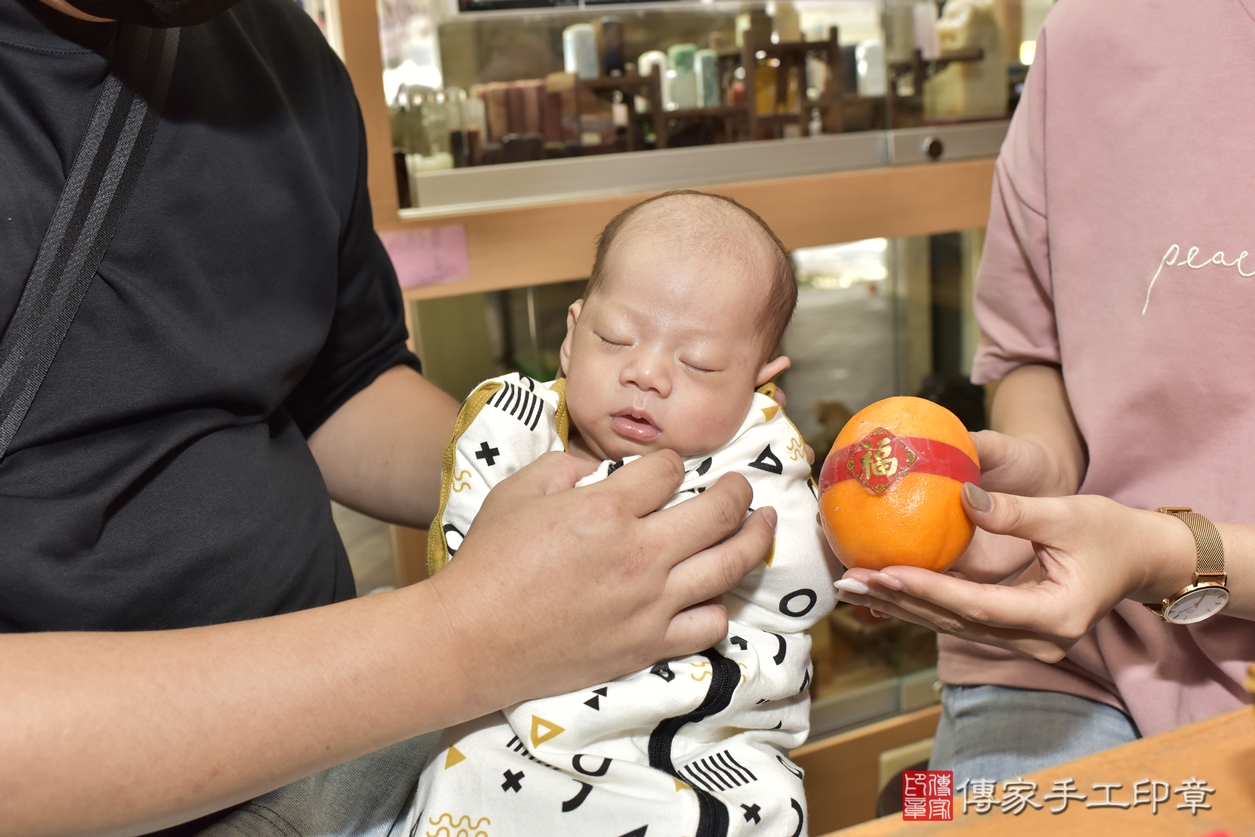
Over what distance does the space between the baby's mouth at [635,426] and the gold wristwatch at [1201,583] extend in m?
0.54

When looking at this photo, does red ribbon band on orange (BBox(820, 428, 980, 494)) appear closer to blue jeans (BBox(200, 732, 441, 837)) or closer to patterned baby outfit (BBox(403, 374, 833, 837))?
patterned baby outfit (BBox(403, 374, 833, 837))

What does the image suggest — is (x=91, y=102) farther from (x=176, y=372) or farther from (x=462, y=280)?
(x=462, y=280)

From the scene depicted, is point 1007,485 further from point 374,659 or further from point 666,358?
point 374,659

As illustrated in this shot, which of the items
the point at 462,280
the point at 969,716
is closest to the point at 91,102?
the point at 462,280

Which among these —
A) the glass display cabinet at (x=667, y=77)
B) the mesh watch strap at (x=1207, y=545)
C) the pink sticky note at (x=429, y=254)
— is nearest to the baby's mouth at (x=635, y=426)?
the mesh watch strap at (x=1207, y=545)

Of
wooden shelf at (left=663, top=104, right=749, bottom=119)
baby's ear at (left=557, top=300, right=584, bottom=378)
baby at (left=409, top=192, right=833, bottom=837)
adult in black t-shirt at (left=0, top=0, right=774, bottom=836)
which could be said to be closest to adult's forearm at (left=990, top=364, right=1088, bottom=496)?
baby at (left=409, top=192, right=833, bottom=837)

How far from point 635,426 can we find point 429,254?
3.01 feet

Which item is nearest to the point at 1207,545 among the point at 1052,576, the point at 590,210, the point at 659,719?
the point at 1052,576

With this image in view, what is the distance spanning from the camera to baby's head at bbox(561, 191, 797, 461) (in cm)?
103

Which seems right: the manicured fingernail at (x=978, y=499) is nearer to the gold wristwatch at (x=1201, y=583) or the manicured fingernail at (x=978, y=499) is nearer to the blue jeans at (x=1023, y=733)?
the gold wristwatch at (x=1201, y=583)

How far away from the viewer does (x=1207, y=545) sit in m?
0.95

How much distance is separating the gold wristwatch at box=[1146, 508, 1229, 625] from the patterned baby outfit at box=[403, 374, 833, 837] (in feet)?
1.16

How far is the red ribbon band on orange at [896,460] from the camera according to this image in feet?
2.83

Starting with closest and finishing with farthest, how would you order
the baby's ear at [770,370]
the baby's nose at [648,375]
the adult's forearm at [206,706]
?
the adult's forearm at [206,706] < the baby's nose at [648,375] < the baby's ear at [770,370]
